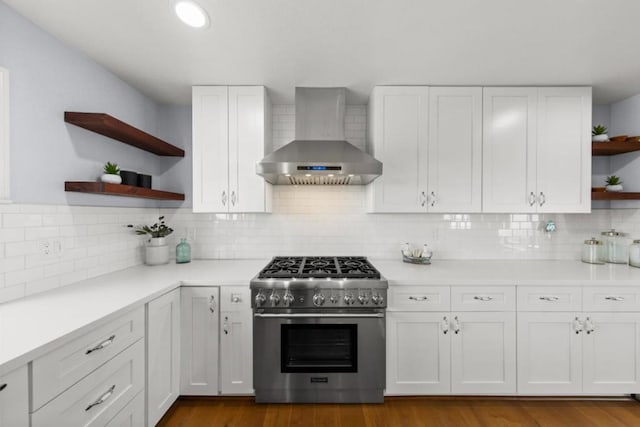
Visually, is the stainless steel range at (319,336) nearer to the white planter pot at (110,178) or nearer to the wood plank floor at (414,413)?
the wood plank floor at (414,413)

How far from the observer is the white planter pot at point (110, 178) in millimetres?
2114

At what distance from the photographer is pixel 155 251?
2.76 m

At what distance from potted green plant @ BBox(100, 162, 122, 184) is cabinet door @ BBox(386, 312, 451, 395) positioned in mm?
2122

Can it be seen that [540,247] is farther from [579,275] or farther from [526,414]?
[526,414]

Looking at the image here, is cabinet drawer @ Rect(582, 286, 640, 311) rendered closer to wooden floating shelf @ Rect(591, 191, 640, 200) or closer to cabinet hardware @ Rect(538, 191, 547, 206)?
cabinet hardware @ Rect(538, 191, 547, 206)

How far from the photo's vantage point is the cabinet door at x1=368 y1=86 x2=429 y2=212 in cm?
262

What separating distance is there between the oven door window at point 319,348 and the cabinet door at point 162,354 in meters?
0.74

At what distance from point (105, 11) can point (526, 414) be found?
3575 mm

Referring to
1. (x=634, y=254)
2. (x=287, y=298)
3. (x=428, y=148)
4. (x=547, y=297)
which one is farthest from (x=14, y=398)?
(x=634, y=254)

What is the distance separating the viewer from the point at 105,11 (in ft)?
5.44

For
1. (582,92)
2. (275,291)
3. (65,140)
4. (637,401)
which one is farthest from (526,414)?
(65,140)

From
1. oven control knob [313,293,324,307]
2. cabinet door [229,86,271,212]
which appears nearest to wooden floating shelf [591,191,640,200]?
oven control knob [313,293,324,307]

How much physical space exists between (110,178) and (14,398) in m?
1.44

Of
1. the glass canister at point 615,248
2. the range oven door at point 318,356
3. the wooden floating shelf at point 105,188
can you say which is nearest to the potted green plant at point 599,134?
the glass canister at point 615,248
